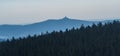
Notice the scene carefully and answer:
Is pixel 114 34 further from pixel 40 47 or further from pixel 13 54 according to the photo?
pixel 13 54

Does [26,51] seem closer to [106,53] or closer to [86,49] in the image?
[86,49]

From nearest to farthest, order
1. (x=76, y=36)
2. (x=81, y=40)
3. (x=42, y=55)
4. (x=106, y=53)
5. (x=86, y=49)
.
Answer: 1. (x=106, y=53)
2. (x=86, y=49)
3. (x=42, y=55)
4. (x=81, y=40)
5. (x=76, y=36)

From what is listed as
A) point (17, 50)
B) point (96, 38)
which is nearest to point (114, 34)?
point (96, 38)

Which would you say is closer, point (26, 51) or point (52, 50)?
point (52, 50)

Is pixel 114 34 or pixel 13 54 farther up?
pixel 114 34

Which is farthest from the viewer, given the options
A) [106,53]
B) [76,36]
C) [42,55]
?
[76,36]

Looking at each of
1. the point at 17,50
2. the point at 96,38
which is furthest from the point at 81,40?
the point at 17,50
